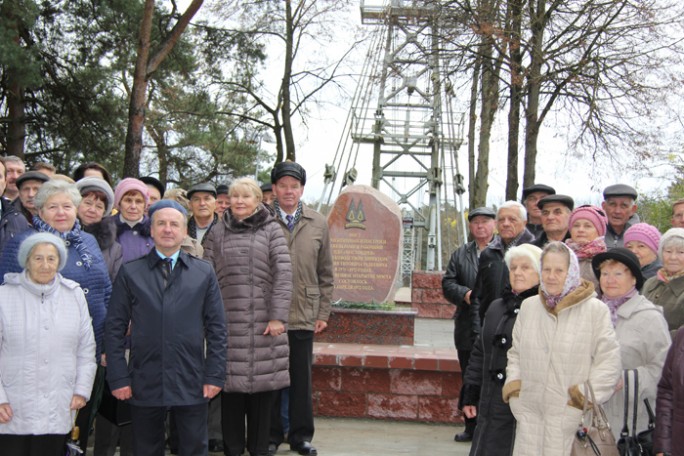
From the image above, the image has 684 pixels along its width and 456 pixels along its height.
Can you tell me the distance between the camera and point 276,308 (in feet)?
14.4

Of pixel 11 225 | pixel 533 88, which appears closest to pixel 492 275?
pixel 11 225

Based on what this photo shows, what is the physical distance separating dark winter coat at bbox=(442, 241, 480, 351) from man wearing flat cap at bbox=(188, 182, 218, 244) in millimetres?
1961

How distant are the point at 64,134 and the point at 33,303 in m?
11.9

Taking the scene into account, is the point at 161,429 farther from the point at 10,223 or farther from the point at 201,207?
the point at 201,207

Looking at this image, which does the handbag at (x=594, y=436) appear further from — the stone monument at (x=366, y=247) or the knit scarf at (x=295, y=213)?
the stone monument at (x=366, y=247)

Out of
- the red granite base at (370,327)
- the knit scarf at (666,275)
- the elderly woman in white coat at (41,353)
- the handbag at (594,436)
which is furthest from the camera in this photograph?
the red granite base at (370,327)

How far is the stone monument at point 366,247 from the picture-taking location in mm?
7785

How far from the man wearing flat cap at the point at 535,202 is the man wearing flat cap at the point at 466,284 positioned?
0.45 metres

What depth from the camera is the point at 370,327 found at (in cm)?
676

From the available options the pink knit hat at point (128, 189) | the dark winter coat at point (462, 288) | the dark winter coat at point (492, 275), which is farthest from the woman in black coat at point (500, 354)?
the pink knit hat at point (128, 189)

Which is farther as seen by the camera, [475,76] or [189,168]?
[189,168]

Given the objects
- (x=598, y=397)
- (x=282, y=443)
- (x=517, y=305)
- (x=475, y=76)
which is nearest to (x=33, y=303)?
(x=282, y=443)

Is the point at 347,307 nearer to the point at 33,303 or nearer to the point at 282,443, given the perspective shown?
the point at 282,443

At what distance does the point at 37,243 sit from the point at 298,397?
2.10 m
